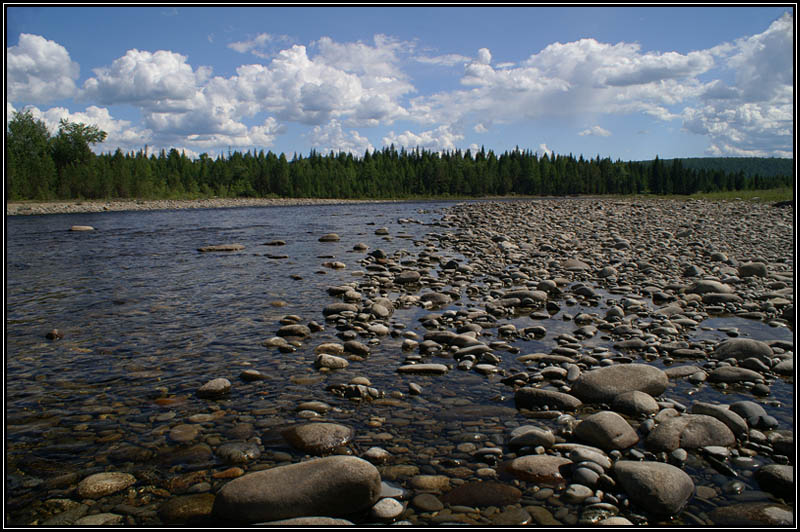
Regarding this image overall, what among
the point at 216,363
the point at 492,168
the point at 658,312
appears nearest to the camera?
the point at 216,363

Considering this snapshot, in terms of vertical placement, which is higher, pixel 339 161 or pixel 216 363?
pixel 339 161

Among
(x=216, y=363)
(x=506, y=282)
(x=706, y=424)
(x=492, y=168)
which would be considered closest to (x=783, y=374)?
(x=706, y=424)

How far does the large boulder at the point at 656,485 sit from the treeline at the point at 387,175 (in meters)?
89.6

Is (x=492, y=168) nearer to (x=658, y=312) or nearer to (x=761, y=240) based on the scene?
(x=761, y=240)

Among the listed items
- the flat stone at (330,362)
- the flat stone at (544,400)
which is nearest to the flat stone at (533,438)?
the flat stone at (544,400)

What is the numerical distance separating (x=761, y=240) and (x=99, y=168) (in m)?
89.5

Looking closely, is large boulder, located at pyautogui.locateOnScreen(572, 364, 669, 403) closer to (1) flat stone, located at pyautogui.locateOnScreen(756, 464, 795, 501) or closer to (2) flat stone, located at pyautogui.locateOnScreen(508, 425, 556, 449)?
(2) flat stone, located at pyautogui.locateOnScreen(508, 425, 556, 449)

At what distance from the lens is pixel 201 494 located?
3.77 meters

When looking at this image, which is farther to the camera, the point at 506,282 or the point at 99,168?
the point at 99,168

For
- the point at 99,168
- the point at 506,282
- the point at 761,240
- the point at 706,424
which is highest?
the point at 99,168

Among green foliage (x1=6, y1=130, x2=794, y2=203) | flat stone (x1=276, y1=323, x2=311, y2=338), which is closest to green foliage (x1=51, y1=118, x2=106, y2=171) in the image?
green foliage (x1=6, y1=130, x2=794, y2=203)

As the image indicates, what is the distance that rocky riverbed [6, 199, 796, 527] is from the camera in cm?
353

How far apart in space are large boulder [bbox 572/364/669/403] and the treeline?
88.2 meters

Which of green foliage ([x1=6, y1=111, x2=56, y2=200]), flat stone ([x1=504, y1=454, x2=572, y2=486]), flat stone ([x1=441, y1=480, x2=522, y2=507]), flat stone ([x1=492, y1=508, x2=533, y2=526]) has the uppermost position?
green foliage ([x1=6, y1=111, x2=56, y2=200])
